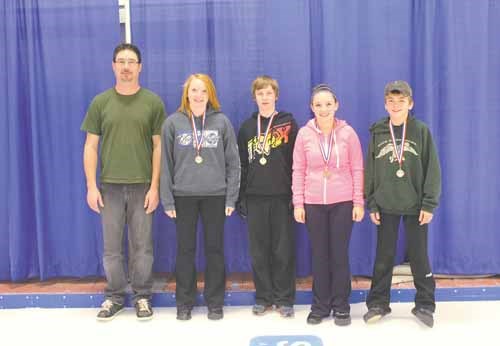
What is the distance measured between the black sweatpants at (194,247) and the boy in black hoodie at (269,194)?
8.2 inches

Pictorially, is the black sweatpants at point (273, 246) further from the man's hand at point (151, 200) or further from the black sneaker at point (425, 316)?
the black sneaker at point (425, 316)

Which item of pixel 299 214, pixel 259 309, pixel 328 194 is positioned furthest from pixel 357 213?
pixel 259 309

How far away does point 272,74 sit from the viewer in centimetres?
350

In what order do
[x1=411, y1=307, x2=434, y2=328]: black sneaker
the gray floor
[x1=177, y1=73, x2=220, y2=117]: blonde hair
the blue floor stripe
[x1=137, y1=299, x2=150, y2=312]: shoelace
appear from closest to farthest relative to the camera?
the gray floor, [x1=411, y1=307, x2=434, y2=328]: black sneaker, [x1=177, y1=73, x2=220, y2=117]: blonde hair, [x1=137, y1=299, x2=150, y2=312]: shoelace, the blue floor stripe

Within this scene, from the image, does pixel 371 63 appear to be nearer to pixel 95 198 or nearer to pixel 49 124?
pixel 95 198

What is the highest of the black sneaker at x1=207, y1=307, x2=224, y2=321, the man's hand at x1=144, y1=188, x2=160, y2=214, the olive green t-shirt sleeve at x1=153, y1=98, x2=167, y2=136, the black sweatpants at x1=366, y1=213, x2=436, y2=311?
the olive green t-shirt sleeve at x1=153, y1=98, x2=167, y2=136

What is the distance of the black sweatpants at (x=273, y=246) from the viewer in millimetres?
3209

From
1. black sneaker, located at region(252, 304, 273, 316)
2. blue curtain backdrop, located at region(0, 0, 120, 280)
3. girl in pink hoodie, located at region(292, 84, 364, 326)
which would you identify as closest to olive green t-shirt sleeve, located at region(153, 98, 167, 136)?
blue curtain backdrop, located at region(0, 0, 120, 280)

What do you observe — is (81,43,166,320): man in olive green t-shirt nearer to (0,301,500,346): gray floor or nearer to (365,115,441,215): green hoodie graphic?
(0,301,500,346): gray floor

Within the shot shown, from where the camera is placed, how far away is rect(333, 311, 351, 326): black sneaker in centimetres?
303

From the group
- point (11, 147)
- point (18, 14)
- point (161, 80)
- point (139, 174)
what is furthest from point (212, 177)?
point (18, 14)

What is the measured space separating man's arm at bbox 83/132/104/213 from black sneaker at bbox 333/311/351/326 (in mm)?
1617

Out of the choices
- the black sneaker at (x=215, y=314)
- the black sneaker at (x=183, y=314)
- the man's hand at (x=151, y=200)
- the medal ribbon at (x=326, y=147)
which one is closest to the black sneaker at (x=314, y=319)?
the black sneaker at (x=215, y=314)

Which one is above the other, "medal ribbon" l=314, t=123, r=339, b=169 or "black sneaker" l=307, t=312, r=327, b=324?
"medal ribbon" l=314, t=123, r=339, b=169
